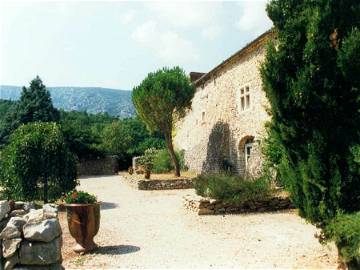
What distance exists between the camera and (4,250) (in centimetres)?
489

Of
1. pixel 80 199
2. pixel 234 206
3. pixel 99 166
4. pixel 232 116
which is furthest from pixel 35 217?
pixel 99 166

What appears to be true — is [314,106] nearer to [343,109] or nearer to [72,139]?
[343,109]

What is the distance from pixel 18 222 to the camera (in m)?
5.03

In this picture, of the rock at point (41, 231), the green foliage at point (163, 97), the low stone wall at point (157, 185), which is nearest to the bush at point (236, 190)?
the rock at point (41, 231)

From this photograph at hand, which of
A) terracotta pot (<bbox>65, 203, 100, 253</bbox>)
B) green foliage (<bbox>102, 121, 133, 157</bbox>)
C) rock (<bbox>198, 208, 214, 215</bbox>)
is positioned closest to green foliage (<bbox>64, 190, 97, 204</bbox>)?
terracotta pot (<bbox>65, 203, 100, 253</bbox>)

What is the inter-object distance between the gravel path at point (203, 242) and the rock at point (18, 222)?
128 centimetres

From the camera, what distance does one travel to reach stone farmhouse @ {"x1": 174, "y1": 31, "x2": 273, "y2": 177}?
15.4 m

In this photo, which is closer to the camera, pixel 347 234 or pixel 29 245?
pixel 347 234

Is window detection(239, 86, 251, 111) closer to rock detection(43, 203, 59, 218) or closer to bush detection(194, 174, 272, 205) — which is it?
bush detection(194, 174, 272, 205)

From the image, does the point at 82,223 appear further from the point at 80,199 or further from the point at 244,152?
the point at 244,152

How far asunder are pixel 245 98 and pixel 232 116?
1773mm

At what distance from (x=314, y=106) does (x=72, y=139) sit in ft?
86.4

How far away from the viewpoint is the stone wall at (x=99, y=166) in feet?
100

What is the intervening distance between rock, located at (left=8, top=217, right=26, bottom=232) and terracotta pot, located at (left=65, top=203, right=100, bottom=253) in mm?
1541
